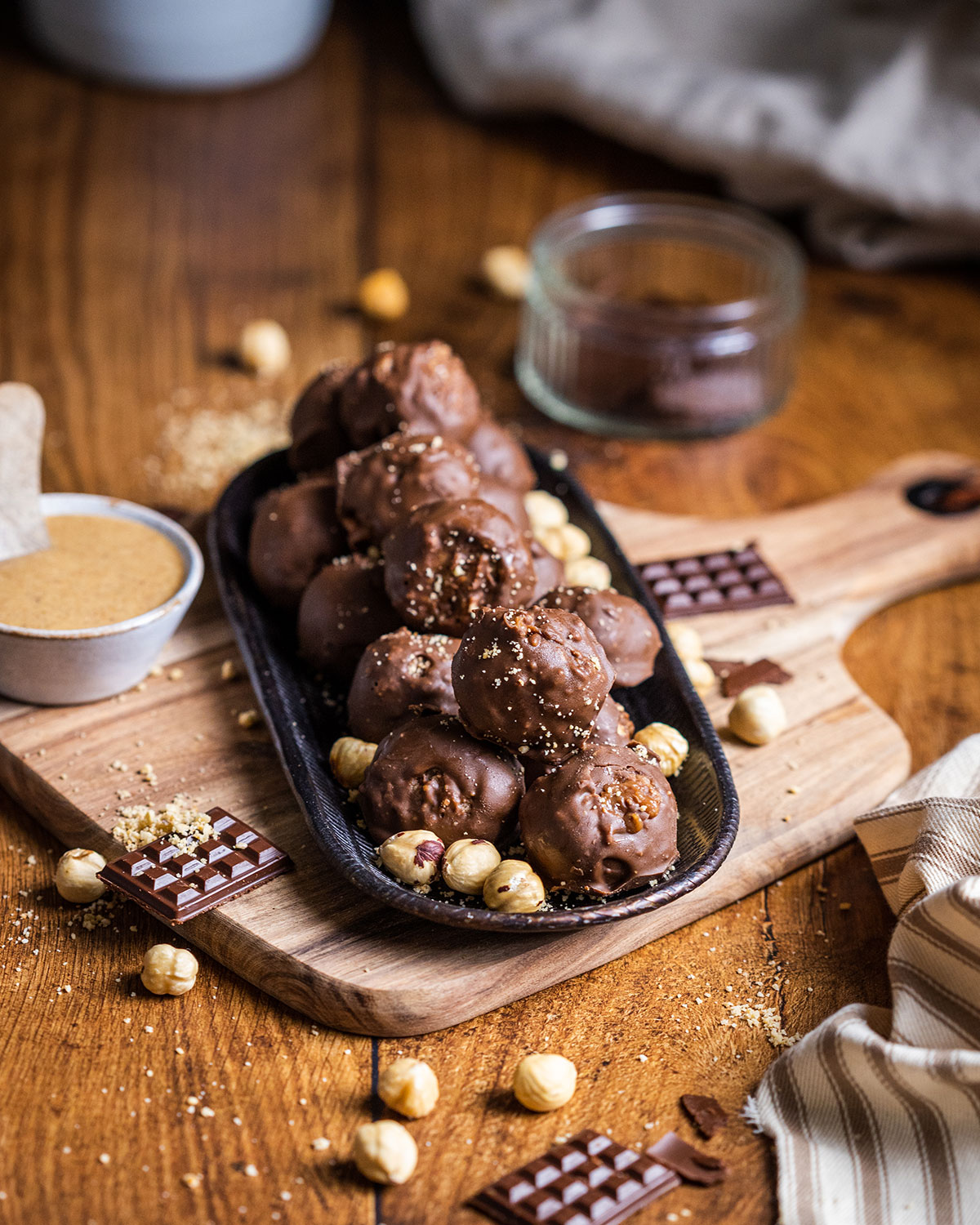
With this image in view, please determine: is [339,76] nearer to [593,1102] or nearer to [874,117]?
[874,117]

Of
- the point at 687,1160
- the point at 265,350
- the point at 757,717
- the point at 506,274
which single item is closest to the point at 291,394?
the point at 265,350

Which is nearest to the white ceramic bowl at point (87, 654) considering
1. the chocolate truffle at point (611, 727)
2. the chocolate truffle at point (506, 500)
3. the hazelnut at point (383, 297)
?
the chocolate truffle at point (506, 500)

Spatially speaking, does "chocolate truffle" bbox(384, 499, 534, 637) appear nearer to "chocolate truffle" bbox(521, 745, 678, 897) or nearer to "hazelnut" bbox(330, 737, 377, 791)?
"hazelnut" bbox(330, 737, 377, 791)

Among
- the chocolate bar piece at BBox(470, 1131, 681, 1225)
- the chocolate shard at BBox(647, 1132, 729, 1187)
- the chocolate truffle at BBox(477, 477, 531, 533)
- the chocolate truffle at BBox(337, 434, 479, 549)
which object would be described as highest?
the chocolate truffle at BBox(337, 434, 479, 549)

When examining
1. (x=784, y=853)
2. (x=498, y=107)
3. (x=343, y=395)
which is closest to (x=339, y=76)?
(x=498, y=107)

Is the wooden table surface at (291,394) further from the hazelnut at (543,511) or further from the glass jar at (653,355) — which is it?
the hazelnut at (543,511)

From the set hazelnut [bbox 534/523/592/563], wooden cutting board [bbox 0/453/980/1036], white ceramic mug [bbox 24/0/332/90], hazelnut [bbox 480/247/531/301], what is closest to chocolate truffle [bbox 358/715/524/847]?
wooden cutting board [bbox 0/453/980/1036]

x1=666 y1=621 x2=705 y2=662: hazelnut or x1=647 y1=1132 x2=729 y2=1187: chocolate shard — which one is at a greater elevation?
x1=666 y1=621 x2=705 y2=662: hazelnut
